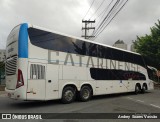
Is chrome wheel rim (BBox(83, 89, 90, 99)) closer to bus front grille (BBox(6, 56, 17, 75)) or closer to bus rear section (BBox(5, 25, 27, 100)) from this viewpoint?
bus rear section (BBox(5, 25, 27, 100))

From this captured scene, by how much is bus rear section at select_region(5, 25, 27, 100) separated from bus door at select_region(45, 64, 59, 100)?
4.31ft

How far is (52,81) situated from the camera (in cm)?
1038

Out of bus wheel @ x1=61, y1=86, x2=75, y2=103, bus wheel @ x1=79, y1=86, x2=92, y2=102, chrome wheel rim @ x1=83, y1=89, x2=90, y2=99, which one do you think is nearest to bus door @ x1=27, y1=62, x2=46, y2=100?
bus wheel @ x1=61, y1=86, x2=75, y2=103

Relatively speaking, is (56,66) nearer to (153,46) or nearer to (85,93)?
(85,93)

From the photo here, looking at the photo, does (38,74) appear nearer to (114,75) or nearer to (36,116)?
(36,116)

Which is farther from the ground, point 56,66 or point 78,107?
point 56,66

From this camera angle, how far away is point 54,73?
1050 centimetres

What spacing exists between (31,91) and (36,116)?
177cm

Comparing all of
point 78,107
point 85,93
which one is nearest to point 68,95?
point 78,107

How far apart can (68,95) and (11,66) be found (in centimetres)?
334

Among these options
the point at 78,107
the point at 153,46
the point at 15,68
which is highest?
the point at 153,46

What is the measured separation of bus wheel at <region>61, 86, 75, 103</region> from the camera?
1096cm

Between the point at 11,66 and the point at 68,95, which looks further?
the point at 68,95

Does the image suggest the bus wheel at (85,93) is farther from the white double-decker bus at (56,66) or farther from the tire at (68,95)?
the tire at (68,95)
